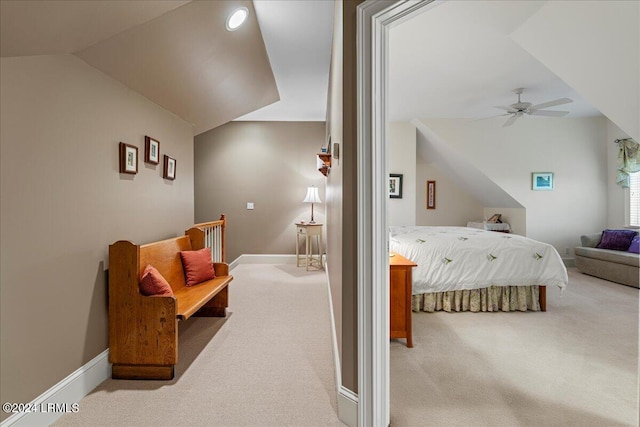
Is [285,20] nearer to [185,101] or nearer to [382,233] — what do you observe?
[185,101]

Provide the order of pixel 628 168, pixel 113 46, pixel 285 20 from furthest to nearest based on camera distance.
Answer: pixel 628 168
pixel 285 20
pixel 113 46

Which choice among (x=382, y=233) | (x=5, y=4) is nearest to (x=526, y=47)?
(x=382, y=233)

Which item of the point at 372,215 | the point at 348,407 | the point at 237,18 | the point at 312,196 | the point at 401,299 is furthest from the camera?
the point at 312,196

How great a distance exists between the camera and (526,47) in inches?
115

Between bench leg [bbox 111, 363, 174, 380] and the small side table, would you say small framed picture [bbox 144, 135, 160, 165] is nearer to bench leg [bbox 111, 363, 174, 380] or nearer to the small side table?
bench leg [bbox 111, 363, 174, 380]

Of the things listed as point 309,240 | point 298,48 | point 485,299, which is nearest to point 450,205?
point 309,240

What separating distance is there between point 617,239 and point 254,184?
5.87 metres

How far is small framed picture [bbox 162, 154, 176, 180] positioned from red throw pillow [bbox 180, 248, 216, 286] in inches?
28.9

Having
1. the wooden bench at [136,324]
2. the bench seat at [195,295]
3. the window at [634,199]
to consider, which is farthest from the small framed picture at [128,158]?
the window at [634,199]

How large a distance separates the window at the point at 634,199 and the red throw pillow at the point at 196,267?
6562 millimetres

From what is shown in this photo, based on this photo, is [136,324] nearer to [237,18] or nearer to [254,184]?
Answer: [237,18]

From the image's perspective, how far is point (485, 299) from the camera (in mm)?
3322

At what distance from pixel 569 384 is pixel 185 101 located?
3.71m

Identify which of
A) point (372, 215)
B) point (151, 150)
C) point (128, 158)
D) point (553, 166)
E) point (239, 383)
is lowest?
point (239, 383)
